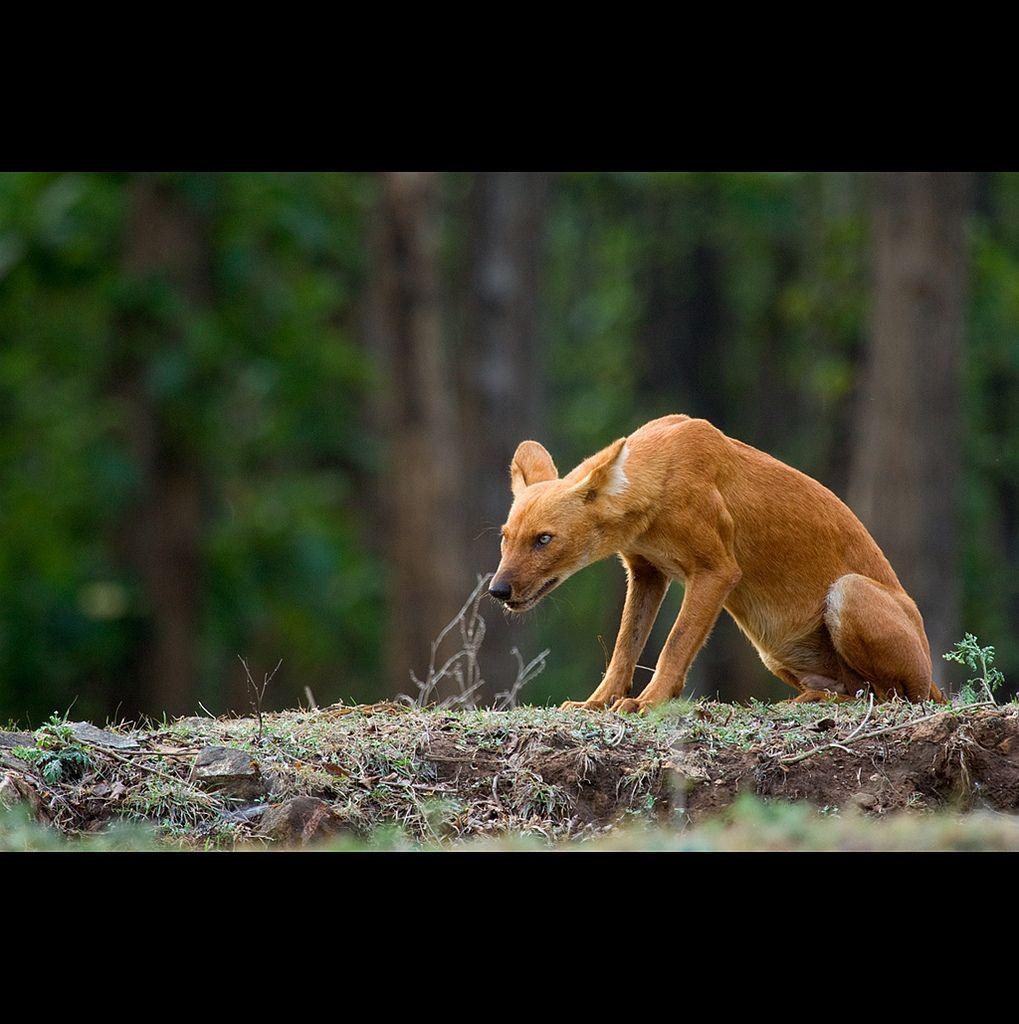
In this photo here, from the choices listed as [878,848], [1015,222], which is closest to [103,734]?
[878,848]

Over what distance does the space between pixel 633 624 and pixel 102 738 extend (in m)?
2.54

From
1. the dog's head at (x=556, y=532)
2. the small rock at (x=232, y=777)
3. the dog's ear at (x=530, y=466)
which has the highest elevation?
the dog's ear at (x=530, y=466)

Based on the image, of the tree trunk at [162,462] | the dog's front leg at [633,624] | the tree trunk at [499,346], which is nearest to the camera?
the dog's front leg at [633,624]

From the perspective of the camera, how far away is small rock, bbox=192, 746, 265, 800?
21.1ft

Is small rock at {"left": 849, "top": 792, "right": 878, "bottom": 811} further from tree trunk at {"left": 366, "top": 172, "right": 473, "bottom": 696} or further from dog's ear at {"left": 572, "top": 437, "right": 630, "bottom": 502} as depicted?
tree trunk at {"left": 366, "top": 172, "right": 473, "bottom": 696}

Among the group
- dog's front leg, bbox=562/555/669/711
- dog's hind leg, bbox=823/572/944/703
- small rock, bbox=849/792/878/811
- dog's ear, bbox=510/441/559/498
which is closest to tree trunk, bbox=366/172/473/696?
dog's ear, bbox=510/441/559/498

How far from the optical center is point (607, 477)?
746 cm

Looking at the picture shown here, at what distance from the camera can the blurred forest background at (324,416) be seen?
17.3 m

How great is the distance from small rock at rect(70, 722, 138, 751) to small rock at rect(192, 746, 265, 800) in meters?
0.44

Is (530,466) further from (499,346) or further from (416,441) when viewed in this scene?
(499,346)

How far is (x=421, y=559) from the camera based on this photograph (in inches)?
776

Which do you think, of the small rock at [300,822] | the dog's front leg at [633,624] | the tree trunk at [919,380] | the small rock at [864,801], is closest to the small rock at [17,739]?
the small rock at [300,822]

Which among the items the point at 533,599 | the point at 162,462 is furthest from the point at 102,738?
the point at 162,462

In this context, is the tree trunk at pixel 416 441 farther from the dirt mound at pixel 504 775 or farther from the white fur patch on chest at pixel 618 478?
the dirt mound at pixel 504 775
